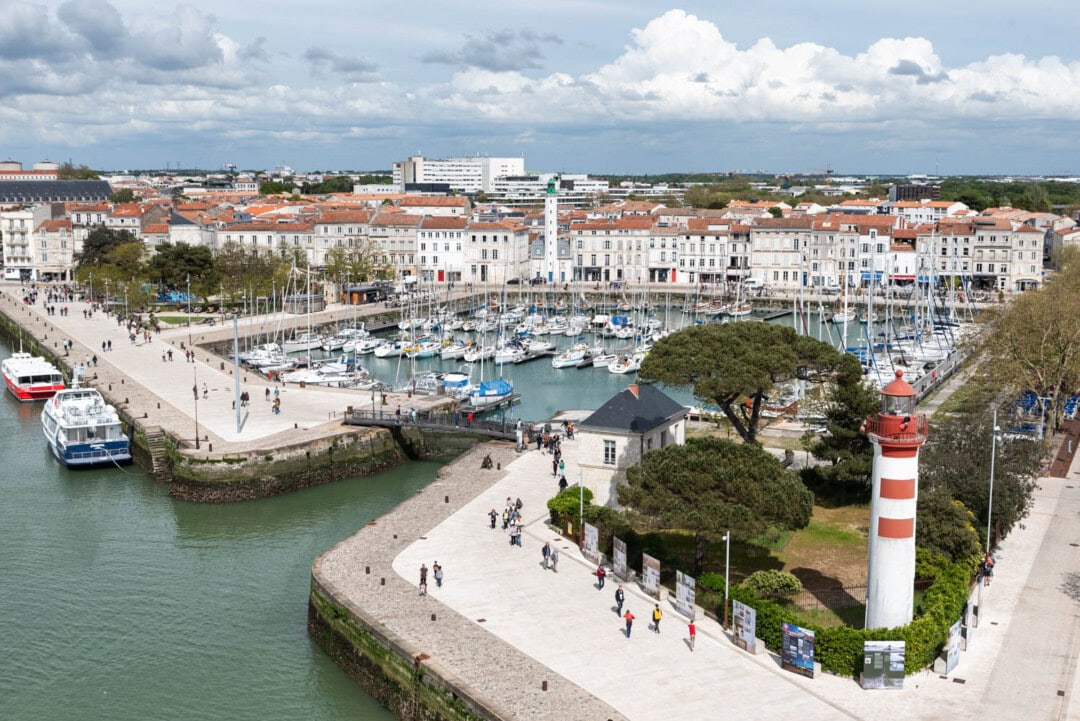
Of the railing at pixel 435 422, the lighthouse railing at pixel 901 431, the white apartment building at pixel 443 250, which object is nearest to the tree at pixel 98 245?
the white apartment building at pixel 443 250

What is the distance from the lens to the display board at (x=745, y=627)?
67.4ft

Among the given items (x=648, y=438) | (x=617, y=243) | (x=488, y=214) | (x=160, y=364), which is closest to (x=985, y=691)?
(x=648, y=438)

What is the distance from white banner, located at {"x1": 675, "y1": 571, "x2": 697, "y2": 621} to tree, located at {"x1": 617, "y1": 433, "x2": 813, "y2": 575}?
1.06 meters

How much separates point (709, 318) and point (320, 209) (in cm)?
4399

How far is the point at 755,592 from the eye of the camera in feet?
73.6

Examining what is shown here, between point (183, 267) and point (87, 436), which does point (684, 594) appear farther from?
point (183, 267)

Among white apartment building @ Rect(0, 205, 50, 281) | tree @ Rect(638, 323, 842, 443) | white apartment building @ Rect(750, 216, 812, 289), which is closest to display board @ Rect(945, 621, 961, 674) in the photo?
tree @ Rect(638, 323, 842, 443)

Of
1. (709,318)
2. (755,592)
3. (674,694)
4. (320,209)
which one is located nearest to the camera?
(674,694)

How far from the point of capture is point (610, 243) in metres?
98.9

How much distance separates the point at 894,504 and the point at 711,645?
14.2ft

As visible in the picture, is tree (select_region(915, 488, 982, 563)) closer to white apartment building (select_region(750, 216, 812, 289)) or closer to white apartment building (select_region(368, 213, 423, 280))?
white apartment building (select_region(750, 216, 812, 289))

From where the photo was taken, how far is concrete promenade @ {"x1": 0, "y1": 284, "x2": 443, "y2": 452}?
131ft

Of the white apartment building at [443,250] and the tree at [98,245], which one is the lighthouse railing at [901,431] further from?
the tree at [98,245]

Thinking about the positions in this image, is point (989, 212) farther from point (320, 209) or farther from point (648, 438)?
point (648, 438)
